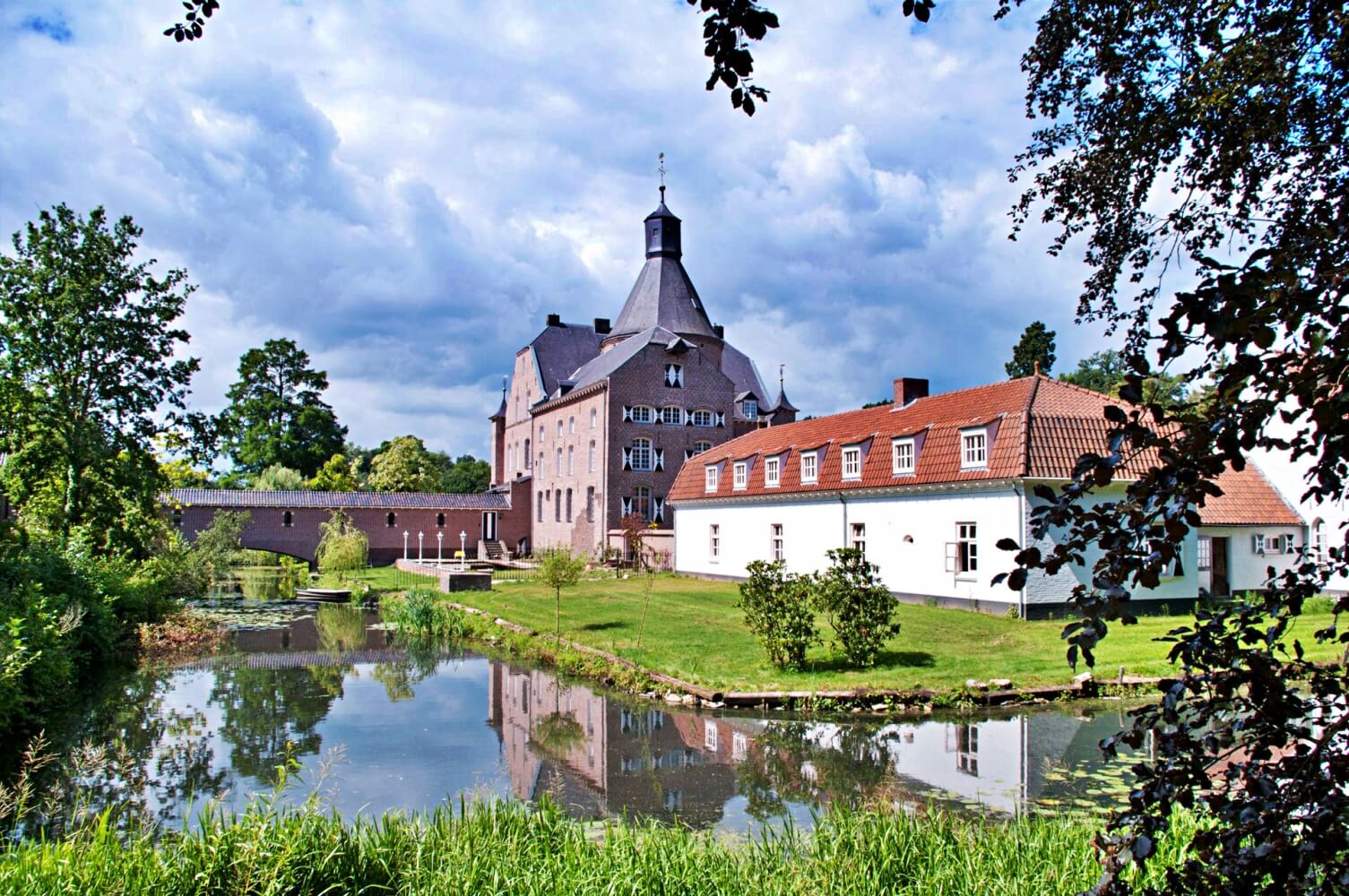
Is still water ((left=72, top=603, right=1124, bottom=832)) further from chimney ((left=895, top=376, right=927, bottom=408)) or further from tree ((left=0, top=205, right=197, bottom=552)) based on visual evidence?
chimney ((left=895, top=376, right=927, bottom=408))

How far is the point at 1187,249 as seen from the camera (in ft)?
28.0

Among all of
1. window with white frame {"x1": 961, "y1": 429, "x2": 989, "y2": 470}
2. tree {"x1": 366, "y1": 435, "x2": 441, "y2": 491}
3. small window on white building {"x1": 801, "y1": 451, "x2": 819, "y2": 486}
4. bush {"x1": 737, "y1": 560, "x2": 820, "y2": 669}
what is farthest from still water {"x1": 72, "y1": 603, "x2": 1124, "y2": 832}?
tree {"x1": 366, "y1": 435, "x2": 441, "y2": 491}

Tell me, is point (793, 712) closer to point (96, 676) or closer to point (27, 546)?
point (96, 676)

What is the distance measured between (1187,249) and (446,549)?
44539mm

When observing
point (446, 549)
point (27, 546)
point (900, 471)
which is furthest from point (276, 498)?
point (900, 471)

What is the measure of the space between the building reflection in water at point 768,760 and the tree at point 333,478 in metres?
48.8

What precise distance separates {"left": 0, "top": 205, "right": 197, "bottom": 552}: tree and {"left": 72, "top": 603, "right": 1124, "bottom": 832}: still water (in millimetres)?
6009

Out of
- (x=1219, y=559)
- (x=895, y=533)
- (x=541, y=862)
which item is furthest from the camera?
(x=1219, y=559)

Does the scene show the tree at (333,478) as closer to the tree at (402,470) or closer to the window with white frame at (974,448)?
the tree at (402,470)

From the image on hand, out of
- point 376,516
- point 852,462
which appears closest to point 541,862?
point 852,462

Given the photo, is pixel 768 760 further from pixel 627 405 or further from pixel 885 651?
pixel 627 405

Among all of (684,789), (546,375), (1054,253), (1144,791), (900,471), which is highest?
(546,375)

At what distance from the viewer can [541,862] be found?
19.4 ft

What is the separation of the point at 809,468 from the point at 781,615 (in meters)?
13.7
